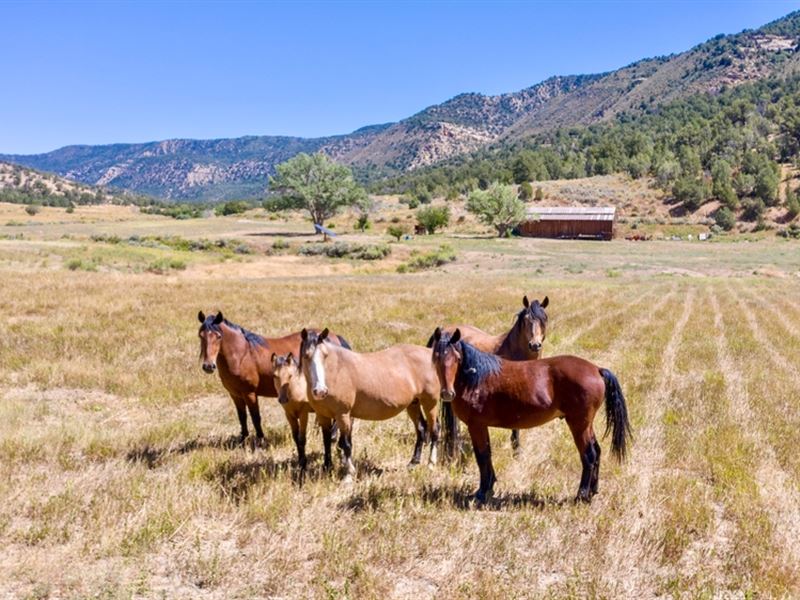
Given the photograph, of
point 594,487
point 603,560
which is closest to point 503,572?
point 603,560

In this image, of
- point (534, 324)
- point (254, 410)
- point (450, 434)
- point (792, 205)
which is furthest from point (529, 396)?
point (792, 205)

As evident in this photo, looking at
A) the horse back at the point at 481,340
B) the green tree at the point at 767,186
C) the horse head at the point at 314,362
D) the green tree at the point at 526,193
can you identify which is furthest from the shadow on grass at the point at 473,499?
the green tree at the point at 526,193

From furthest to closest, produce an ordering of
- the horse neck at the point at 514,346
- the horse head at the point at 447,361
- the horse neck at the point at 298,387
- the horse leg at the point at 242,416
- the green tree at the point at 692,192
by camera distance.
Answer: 1. the green tree at the point at 692,192
2. the horse neck at the point at 514,346
3. the horse leg at the point at 242,416
4. the horse neck at the point at 298,387
5. the horse head at the point at 447,361

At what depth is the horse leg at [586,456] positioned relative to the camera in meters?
6.06

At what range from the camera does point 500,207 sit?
78312 millimetres

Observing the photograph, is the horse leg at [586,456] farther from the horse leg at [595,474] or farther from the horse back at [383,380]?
the horse back at [383,380]

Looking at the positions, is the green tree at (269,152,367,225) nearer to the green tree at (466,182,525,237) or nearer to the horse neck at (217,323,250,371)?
the green tree at (466,182,525,237)

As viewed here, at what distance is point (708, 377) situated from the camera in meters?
12.0

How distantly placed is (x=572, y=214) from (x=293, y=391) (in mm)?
84708

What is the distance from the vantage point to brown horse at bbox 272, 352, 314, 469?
6.61 metres

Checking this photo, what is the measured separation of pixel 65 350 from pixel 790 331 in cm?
2171

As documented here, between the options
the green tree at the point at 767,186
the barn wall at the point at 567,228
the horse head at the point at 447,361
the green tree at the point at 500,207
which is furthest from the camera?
the green tree at the point at 767,186

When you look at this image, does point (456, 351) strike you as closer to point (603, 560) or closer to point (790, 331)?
point (603, 560)

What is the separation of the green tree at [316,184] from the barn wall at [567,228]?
2826 cm
